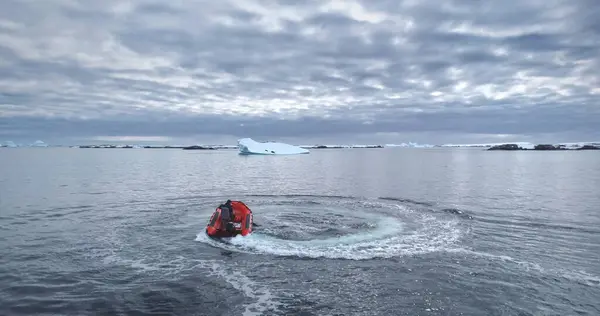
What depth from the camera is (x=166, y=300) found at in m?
11.7

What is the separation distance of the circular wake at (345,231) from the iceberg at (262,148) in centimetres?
10691

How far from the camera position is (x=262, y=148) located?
14325 cm

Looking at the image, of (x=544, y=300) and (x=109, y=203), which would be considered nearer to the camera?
(x=544, y=300)

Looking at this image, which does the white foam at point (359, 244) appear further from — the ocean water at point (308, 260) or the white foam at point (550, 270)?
the white foam at point (550, 270)

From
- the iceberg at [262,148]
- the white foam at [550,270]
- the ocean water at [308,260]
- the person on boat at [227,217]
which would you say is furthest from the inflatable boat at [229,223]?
the iceberg at [262,148]

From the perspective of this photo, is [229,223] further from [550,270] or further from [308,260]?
[550,270]

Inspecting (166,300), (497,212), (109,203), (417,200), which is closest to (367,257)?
(166,300)

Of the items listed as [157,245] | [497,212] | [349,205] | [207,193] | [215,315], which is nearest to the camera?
[215,315]

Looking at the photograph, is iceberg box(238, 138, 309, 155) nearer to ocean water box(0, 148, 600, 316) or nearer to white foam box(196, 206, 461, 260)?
ocean water box(0, 148, 600, 316)

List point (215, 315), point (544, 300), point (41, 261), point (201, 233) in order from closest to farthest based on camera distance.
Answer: point (215, 315) < point (544, 300) < point (41, 261) < point (201, 233)

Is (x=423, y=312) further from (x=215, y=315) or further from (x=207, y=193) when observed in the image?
(x=207, y=193)

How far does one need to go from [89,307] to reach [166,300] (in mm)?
2165

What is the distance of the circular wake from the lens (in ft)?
55.1

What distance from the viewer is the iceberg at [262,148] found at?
13488 centimetres
